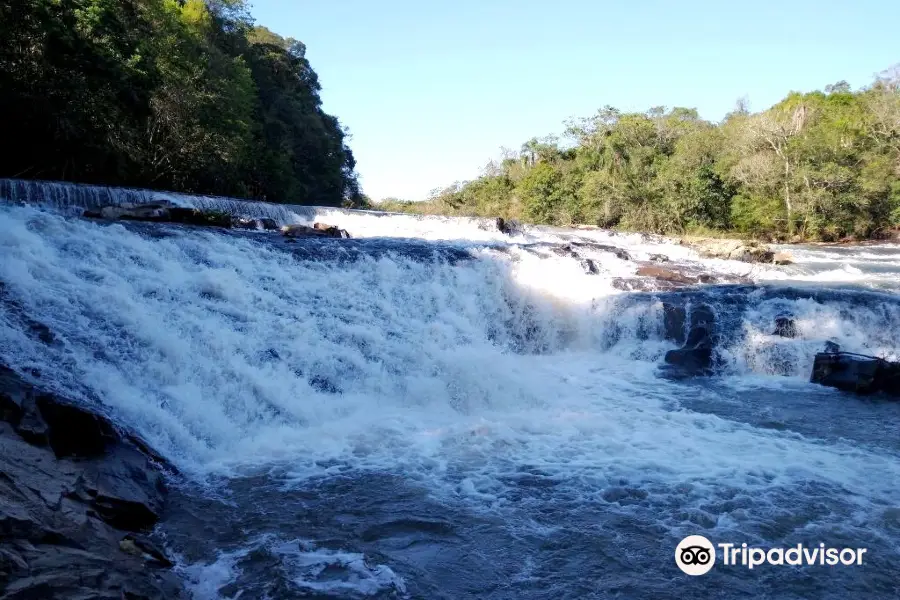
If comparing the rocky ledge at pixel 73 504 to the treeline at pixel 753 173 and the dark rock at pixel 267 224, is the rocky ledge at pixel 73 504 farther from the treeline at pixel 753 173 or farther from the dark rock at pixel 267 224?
the treeline at pixel 753 173

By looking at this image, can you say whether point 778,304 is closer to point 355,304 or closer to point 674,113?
point 355,304

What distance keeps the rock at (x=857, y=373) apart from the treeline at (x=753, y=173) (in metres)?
22.0

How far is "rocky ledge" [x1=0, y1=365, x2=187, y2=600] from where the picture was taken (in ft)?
8.38

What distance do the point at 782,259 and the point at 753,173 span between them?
35.3 ft

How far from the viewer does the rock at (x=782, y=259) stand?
1902 centimetres

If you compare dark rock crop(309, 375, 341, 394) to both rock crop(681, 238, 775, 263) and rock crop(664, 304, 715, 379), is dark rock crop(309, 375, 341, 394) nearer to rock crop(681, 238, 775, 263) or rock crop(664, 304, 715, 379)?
rock crop(664, 304, 715, 379)

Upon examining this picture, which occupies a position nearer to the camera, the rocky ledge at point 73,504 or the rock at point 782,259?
the rocky ledge at point 73,504

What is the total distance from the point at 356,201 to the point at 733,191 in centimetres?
2702

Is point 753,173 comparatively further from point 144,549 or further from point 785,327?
point 144,549

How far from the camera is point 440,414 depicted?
259 inches

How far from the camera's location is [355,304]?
28.1ft

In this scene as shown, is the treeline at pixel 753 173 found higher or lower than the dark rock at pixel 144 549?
higher

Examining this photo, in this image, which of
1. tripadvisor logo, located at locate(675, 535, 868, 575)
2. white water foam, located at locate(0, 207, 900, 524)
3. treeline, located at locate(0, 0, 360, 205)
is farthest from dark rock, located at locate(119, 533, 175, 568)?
treeline, located at locate(0, 0, 360, 205)

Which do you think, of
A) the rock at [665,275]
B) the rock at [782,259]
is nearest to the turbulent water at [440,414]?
the rock at [665,275]
